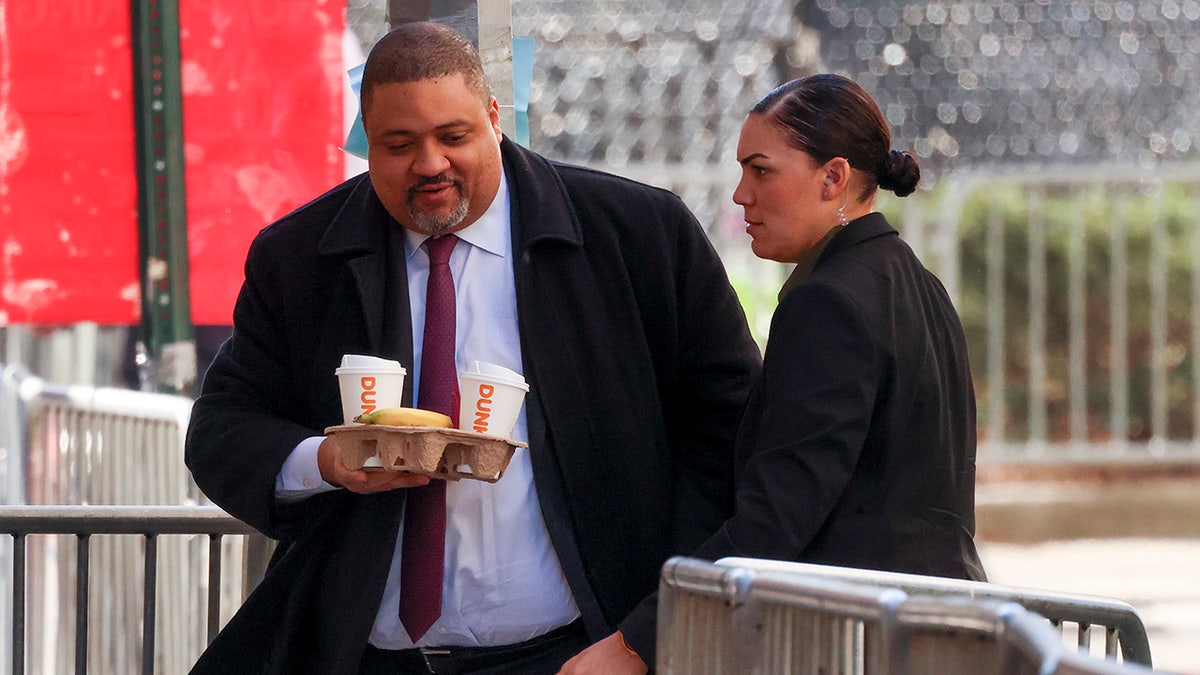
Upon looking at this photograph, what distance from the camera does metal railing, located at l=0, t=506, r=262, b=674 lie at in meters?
3.34

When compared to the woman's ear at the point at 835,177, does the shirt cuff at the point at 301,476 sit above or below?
below

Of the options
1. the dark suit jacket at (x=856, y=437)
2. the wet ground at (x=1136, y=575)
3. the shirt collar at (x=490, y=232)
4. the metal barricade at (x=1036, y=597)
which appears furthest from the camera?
the wet ground at (x=1136, y=575)

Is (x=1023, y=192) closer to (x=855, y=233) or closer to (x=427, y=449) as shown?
(x=855, y=233)

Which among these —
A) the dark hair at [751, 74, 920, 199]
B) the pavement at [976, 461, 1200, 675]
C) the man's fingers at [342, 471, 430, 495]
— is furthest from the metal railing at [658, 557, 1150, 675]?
the pavement at [976, 461, 1200, 675]

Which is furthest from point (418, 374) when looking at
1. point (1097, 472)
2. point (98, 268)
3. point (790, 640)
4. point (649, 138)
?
point (1097, 472)

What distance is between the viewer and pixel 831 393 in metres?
2.48

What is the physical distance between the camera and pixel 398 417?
255 cm

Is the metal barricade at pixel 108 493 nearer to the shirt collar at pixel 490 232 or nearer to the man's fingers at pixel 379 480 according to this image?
the shirt collar at pixel 490 232

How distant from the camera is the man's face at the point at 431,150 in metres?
2.78

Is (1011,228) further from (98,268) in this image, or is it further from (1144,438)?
(98,268)

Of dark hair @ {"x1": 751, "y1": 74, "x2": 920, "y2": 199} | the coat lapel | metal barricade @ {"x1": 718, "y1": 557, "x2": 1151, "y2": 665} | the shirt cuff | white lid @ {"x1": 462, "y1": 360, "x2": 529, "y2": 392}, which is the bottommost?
metal barricade @ {"x1": 718, "y1": 557, "x2": 1151, "y2": 665}

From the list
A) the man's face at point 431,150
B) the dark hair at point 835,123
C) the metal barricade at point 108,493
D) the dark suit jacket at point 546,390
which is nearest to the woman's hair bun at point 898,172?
the dark hair at point 835,123

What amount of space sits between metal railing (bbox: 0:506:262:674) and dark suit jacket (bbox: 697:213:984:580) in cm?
126

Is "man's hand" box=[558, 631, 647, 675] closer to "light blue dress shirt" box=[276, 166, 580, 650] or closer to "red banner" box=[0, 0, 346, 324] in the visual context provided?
Result: "light blue dress shirt" box=[276, 166, 580, 650]
